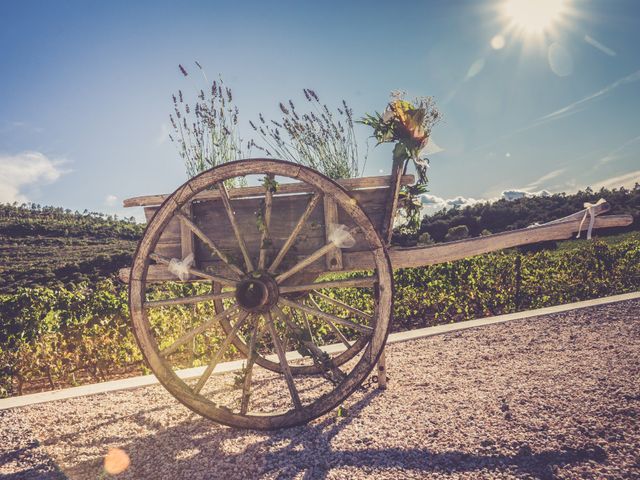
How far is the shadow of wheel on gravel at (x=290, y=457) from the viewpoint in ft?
6.02

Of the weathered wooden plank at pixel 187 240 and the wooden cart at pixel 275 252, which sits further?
the weathered wooden plank at pixel 187 240

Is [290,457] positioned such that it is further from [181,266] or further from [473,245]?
[473,245]

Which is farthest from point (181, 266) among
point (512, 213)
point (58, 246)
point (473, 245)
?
point (58, 246)

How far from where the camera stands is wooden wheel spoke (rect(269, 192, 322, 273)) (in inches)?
90.3

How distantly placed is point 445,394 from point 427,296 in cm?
290

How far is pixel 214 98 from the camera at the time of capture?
4.60 m

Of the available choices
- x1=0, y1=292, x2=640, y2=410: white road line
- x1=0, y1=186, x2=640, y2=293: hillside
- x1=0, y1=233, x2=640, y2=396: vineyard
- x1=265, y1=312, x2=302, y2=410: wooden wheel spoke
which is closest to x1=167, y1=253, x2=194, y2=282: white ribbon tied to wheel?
x1=265, y1=312, x2=302, y2=410: wooden wheel spoke

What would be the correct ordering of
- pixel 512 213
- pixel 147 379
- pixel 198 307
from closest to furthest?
1. pixel 147 379
2. pixel 198 307
3. pixel 512 213

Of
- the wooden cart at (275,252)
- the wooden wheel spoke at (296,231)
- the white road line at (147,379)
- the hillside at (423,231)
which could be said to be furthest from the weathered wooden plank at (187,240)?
the hillside at (423,231)

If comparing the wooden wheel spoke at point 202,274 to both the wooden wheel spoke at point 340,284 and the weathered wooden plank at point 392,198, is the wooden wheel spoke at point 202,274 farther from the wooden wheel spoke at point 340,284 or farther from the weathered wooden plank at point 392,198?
the weathered wooden plank at point 392,198

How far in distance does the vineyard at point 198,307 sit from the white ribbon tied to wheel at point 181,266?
77 cm

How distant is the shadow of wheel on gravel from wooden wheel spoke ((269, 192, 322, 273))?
37.9 inches

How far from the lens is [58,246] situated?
2844cm

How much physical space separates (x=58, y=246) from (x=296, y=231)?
31758 mm
